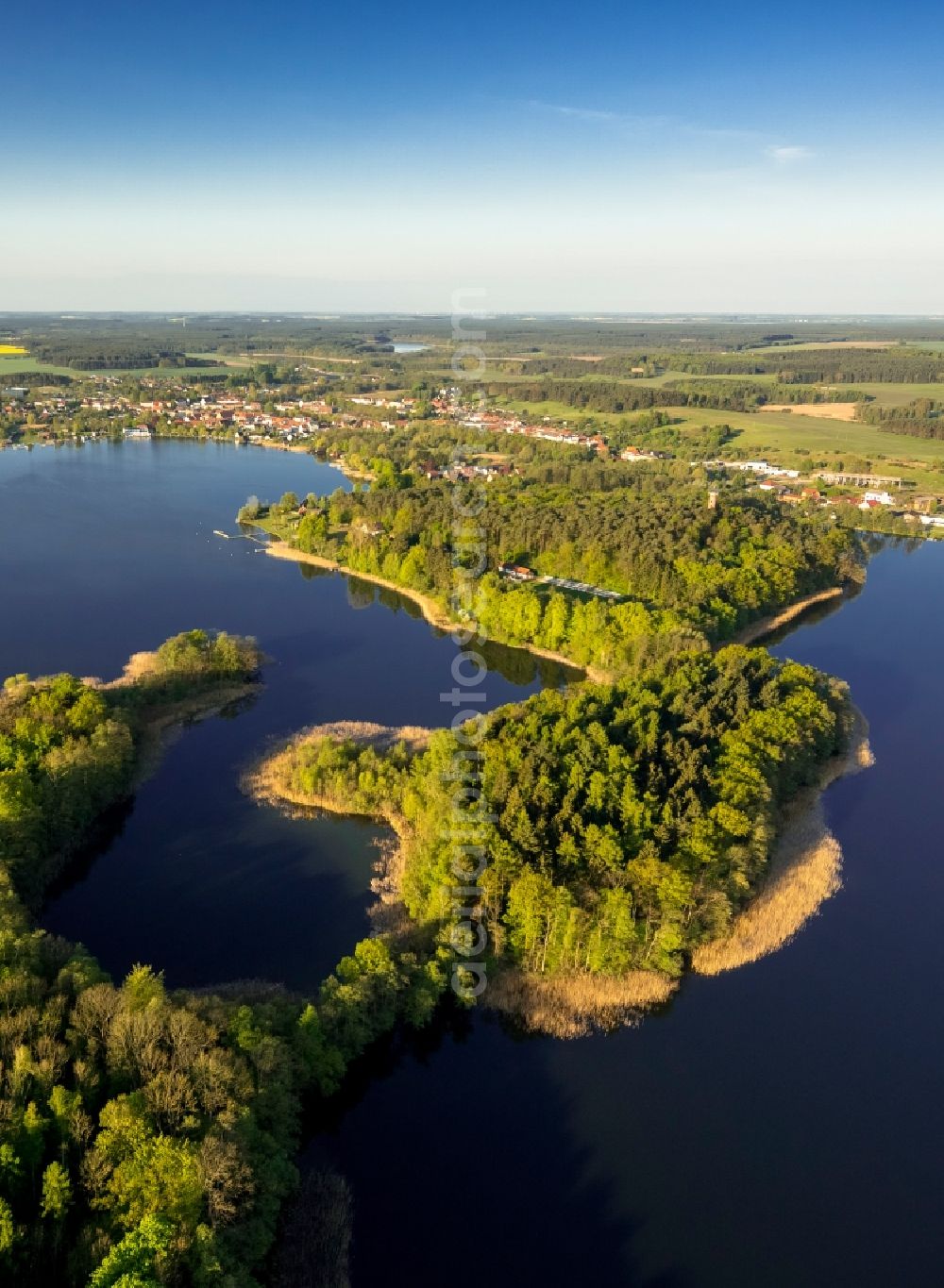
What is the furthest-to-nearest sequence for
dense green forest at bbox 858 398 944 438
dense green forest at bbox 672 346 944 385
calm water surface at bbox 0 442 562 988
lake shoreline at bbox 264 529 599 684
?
1. dense green forest at bbox 672 346 944 385
2. dense green forest at bbox 858 398 944 438
3. lake shoreline at bbox 264 529 599 684
4. calm water surface at bbox 0 442 562 988

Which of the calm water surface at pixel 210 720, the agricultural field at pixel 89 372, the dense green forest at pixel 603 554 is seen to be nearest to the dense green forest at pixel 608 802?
the calm water surface at pixel 210 720

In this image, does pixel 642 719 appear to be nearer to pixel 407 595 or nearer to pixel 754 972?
pixel 754 972

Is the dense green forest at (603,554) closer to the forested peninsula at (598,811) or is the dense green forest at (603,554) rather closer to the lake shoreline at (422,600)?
the lake shoreline at (422,600)

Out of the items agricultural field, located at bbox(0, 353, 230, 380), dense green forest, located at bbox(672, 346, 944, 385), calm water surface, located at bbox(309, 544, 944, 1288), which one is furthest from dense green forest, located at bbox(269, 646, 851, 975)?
dense green forest, located at bbox(672, 346, 944, 385)

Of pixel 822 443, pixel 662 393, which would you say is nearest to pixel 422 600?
pixel 822 443

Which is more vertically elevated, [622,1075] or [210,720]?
[210,720]

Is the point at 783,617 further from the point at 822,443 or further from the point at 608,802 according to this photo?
the point at 822,443

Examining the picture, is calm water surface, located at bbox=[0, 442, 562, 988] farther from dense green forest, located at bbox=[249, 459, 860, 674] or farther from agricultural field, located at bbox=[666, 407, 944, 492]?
agricultural field, located at bbox=[666, 407, 944, 492]
